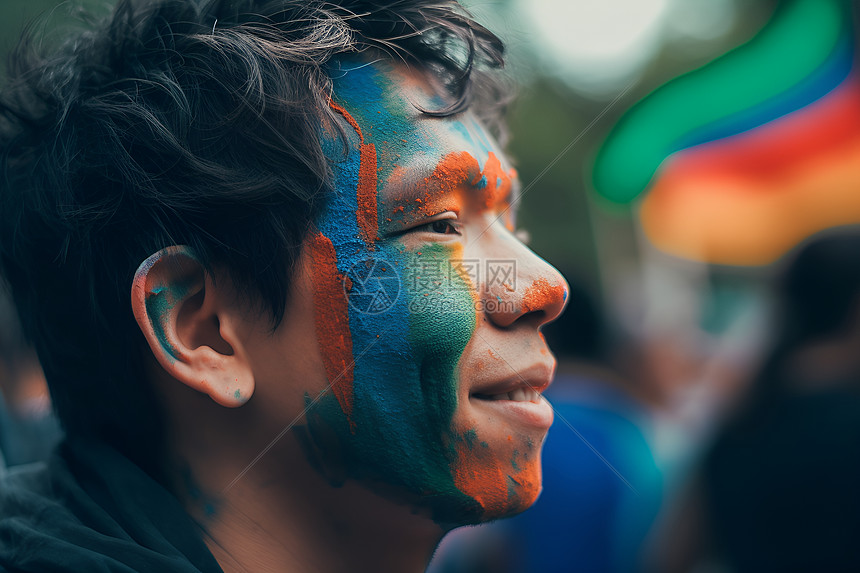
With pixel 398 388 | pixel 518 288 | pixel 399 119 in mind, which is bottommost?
pixel 398 388

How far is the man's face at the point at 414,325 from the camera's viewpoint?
5.24ft

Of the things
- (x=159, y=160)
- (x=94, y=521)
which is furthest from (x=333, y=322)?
(x=94, y=521)

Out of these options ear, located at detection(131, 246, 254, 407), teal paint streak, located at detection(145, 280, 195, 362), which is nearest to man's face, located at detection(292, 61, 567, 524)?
ear, located at detection(131, 246, 254, 407)

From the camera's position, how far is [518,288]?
1703 millimetres

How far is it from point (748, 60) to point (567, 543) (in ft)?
16.9

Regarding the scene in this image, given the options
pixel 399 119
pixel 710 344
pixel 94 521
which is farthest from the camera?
pixel 710 344

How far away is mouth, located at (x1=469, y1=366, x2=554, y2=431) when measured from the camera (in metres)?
1.66

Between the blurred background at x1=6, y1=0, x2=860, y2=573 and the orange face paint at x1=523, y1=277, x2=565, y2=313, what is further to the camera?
the blurred background at x1=6, y1=0, x2=860, y2=573

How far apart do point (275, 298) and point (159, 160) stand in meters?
0.46

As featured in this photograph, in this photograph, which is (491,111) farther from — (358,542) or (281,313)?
(358,542)

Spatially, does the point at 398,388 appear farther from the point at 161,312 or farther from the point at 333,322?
the point at 161,312

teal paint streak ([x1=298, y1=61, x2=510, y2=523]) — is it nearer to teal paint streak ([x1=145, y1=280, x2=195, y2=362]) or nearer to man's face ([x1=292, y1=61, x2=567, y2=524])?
man's face ([x1=292, y1=61, x2=567, y2=524])

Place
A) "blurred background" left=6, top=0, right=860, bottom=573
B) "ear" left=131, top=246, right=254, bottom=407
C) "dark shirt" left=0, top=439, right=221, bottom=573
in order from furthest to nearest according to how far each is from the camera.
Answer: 1. "blurred background" left=6, top=0, right=860, bottom=573
2. "ear" left=131, top=246, right=254, bottom=407
3. "dark shirt" left=0, top=439, right=221, bottom=573

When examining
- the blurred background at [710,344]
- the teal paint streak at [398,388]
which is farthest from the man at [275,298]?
the blurred background at [710,344]
